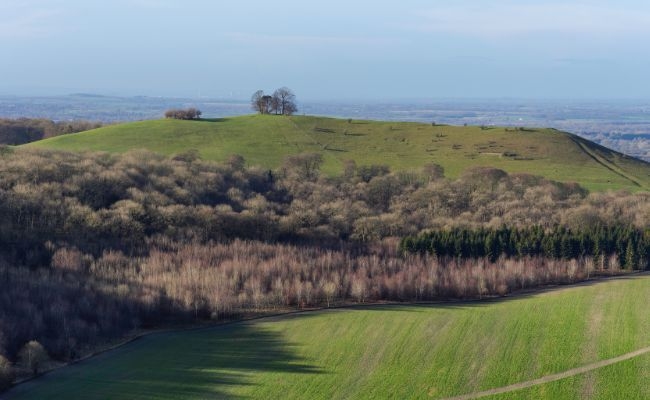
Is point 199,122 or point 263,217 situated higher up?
point 199,122

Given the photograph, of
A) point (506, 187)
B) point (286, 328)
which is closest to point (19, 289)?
point (286, 328)

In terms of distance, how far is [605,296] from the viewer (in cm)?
5881

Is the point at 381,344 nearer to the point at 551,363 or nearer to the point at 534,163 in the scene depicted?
the point at 551,363

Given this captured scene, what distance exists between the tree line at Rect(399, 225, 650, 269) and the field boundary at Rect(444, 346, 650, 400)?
29.8 metres

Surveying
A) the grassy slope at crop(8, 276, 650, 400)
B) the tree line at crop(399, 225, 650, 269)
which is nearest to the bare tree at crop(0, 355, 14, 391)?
the grassy slope at crop(8, 276, 650, 400)

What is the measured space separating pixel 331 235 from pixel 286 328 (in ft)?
109

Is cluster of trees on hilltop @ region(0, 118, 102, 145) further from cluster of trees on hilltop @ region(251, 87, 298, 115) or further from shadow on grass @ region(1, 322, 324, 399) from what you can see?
shadow on grass @ region(1, 322, 324, 399)

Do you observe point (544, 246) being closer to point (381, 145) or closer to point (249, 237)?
point (249, 237)

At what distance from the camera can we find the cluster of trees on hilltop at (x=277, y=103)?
169 m

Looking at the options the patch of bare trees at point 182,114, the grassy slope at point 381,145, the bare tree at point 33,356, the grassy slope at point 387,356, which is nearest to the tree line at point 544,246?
the grassy slope at point 387,356

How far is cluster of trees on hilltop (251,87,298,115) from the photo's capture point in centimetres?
16875

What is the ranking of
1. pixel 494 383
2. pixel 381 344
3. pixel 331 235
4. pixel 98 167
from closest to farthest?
pixel 494 383
pixel 381 344
pixel 331 235
pixel 98 167

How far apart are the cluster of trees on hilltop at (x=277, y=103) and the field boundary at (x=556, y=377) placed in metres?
131

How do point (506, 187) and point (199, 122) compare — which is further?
point (199, 122)
